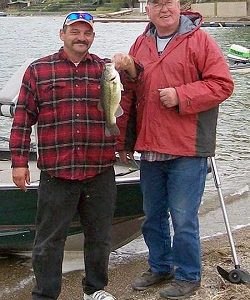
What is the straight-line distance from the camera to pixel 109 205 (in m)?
4.48

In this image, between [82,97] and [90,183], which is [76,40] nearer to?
[82,97]

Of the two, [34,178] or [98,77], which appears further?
[34,178]

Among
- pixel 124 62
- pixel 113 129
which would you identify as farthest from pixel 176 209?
pixel 124 62

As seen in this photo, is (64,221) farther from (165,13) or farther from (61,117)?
(165,13)

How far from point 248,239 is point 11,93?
278cm

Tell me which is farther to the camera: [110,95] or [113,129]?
[113,129]

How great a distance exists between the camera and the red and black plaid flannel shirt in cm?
424

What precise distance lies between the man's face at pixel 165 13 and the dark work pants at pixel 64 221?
1.05 metres

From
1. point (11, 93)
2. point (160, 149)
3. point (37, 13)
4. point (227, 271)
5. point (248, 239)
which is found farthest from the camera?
point (37, 13)

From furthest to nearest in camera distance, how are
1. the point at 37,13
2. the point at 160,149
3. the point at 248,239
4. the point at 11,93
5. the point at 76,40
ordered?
1. the point at 37,13
2. the point at 248,239
3. the point at 11,93
4. the point at 160,149
5. the point at 76,40

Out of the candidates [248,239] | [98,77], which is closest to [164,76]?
[98,77]

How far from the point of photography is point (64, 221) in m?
4.36

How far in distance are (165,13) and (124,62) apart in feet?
1.45

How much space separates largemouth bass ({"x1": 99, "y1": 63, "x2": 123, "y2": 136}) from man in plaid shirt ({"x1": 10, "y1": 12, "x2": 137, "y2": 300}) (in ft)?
0.34
